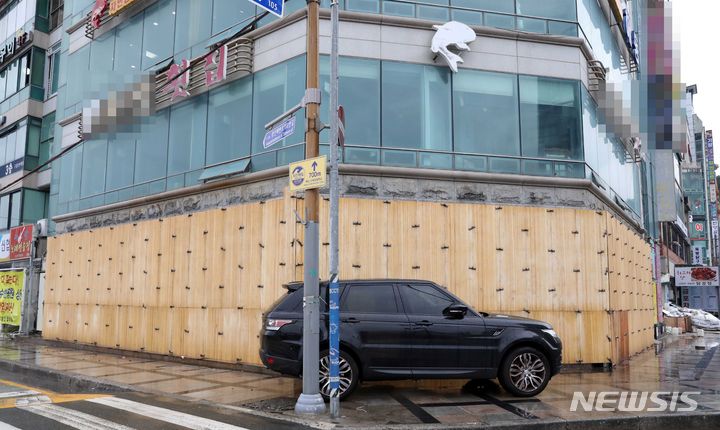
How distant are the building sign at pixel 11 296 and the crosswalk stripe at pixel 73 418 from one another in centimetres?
1582

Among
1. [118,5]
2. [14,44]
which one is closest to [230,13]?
[118,5]

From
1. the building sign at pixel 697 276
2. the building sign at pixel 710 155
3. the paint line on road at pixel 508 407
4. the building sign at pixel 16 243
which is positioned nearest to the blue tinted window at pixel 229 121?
the paint line on road at pixel 508 407

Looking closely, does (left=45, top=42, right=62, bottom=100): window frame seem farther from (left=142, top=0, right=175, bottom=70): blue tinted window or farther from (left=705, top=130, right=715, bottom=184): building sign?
(left=705, top=130, right=715, bottom=184): building sign

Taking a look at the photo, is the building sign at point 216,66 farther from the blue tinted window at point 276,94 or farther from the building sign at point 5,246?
the building sign at point 5,246

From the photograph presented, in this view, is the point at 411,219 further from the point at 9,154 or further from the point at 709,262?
the point at 709,262

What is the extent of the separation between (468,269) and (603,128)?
21.4ft

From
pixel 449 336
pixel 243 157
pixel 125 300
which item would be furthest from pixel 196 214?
pixel 449 336

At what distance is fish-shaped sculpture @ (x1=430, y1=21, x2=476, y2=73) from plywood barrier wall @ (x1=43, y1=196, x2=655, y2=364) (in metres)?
3.54

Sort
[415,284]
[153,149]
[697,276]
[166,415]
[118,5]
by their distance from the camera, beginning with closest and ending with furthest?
[166,415] < [415,284] < [153,149] < [118,5] < [697,276]

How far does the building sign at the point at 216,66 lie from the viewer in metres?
14.1

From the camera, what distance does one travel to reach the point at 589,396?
29.1 feet

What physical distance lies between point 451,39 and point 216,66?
233 inches

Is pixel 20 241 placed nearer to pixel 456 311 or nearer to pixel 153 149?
pixel 153 149

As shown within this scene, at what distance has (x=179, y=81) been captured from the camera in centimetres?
1538
